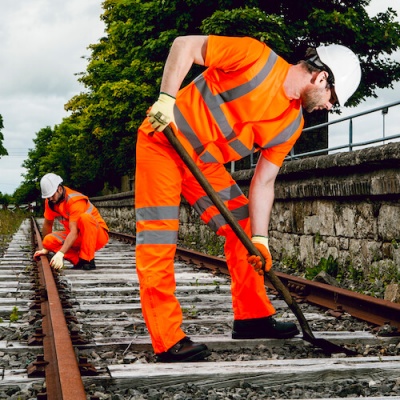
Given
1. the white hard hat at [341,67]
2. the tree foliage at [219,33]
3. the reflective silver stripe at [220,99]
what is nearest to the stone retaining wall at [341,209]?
the white hard hat at [341,67]

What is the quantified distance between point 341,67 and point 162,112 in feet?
3.20

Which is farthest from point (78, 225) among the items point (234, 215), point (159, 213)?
point (159, 213)

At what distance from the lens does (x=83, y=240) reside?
24.5 ft

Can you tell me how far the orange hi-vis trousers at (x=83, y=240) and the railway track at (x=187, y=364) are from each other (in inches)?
67.9

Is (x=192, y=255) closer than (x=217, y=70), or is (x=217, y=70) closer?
(x=217, y=70)

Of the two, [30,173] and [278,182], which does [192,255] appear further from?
[30,173]

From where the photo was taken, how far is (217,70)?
10.8 ft

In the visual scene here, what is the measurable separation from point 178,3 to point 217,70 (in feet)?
54.8

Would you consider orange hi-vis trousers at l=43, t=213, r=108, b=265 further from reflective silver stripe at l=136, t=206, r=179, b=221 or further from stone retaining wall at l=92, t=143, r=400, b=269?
reflective silver stripe at l=136, t=206, r=179, b=221

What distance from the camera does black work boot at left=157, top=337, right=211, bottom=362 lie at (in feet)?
10.7

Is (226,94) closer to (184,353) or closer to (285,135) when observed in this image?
(285,135)

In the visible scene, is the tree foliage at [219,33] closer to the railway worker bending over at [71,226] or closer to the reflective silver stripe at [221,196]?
the railway worker bending over at [71,226]

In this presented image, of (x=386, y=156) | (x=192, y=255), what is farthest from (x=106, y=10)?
(x=386, y=156)

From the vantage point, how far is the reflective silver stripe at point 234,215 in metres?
3.71
